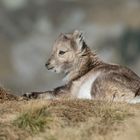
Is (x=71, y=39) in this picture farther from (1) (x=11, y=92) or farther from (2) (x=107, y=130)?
(2) (x=107, y=130)

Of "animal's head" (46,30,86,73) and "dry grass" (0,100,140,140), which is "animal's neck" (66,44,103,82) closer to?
"animal's head" (46,30,86,73)

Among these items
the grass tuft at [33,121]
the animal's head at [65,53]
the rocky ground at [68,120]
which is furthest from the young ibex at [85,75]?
the grass tuft at [33,121]

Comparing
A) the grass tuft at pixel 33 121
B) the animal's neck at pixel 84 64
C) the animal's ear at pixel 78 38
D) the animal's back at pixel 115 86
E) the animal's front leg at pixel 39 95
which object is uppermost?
the animal's ear at pixel 78 38

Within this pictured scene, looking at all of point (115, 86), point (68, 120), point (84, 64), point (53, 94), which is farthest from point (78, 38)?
point (68, 120)

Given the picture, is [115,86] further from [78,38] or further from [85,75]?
[78,38]

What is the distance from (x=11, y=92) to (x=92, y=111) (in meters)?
5.72

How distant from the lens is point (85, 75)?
30297 millimetres

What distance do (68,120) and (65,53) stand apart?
958cm

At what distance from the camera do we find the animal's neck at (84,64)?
1213 inches

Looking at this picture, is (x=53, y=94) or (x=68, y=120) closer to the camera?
A: (x=68, y=120)

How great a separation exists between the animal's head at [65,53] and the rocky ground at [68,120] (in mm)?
6954

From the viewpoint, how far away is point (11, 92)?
28344 mm

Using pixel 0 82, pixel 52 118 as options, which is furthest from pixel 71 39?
pixel 52 118

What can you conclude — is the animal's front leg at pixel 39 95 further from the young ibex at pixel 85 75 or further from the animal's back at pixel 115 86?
the animal's back at pixel 115 86
